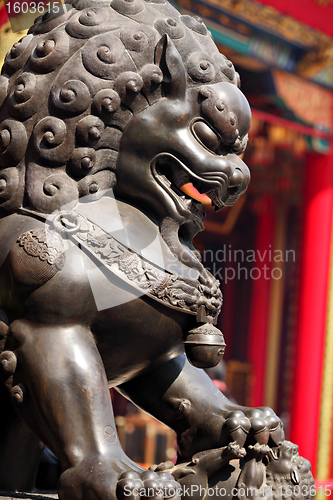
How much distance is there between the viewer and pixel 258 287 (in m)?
6.13

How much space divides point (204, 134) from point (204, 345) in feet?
1.06

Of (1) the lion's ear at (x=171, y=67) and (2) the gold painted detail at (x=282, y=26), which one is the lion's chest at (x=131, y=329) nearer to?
(1) the lion's ear at (x=171, y=67)

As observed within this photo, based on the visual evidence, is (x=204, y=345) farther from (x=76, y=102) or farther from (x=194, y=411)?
(x=76, y=102)

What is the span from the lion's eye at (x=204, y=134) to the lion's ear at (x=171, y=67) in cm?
5

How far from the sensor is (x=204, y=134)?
3.10ft

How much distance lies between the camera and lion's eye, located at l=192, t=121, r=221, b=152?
944mm

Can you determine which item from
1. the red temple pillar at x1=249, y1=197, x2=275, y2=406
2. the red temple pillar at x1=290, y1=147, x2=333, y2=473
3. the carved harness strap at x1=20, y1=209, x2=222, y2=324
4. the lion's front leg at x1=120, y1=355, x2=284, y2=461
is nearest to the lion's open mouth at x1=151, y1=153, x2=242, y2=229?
the carved harness strap at x1=20, y1=209, x2=222, y2=324

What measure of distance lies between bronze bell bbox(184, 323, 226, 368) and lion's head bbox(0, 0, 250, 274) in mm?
107

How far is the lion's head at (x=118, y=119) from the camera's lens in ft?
2.98

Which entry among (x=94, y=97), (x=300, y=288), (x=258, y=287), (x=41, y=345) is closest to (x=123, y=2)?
(x=94, y=97)

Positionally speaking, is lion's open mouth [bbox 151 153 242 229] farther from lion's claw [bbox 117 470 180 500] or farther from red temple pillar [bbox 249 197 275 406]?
red temple pillar [bbox 249 197 275 406]

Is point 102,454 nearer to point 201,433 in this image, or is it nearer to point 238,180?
point 201,433

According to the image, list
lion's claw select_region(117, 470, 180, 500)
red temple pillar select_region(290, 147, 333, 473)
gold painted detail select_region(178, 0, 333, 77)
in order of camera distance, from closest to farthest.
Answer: lion's claw select_region(117, 470, 180, 500) → gold painted detail select_region(178, 0, 333, 77) → red temple pillar select_region(290, 147, 333, 473)

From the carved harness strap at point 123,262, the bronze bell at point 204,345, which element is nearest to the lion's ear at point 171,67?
the carved harness strap at point 123,262
